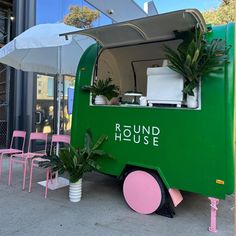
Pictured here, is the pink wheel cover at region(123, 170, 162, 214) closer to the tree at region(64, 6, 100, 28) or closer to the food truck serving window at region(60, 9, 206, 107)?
the food truck serving window at region(60, 9, 206, 107)

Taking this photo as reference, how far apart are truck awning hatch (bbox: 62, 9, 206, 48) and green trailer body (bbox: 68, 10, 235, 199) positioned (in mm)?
346

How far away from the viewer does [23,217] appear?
3607 mm

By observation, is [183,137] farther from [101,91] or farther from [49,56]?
[49,56]

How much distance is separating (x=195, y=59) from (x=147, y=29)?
3.06 feet

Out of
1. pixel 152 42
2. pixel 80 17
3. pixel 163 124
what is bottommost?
pixel 163 124

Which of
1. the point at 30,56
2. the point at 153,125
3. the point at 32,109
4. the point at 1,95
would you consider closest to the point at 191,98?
the point at 153,125

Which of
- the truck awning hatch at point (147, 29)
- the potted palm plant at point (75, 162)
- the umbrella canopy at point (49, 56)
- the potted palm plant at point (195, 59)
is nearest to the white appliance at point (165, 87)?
the potted palm plant at point (195, 59)

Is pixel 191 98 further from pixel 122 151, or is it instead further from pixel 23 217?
pixel 23 217

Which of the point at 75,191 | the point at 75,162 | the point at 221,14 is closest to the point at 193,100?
the point at 75,162

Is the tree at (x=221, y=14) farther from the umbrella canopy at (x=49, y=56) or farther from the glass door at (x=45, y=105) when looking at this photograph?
the umbrella canopy at (x=49, y=56)

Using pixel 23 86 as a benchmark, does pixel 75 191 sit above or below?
below

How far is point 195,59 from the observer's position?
3.26 metres

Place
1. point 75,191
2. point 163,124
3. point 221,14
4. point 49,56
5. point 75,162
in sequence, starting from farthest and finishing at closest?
1. point 221,14
2. point 49,56
3. point 75,191
4. point 75,162
5. point 163,124

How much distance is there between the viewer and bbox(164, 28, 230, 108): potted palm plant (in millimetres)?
3207
